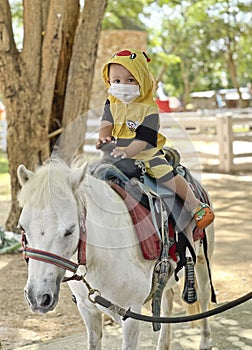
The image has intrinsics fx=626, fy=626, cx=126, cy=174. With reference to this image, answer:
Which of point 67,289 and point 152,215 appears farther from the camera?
point 67,289

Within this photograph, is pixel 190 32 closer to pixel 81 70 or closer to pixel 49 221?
pixel 81 70

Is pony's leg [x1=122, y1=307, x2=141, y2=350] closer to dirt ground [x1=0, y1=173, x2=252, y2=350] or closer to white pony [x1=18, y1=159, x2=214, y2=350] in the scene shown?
white pony [x1=18, y1=159, x2=214, y2=350]

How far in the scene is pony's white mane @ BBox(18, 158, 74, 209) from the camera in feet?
9.16

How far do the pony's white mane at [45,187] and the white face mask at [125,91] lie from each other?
0.65m

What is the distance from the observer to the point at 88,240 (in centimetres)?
300

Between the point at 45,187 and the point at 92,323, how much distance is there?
1.07 meters

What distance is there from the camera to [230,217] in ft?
31.5

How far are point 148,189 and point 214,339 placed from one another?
69.6 inches

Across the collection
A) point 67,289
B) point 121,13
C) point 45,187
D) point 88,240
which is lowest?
point 67,289

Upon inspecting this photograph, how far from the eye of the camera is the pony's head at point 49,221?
2.70 m

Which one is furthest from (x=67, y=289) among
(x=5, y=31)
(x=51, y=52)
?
(x=5, y=31)

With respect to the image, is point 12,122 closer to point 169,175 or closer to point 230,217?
point 230,217

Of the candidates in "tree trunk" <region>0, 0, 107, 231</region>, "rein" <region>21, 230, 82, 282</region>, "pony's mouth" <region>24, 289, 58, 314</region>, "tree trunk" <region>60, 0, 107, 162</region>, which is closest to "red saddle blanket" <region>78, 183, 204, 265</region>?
"rein" <region>21, 230, 82, 282</region>

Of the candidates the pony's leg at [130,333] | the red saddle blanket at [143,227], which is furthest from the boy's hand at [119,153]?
the pony's leg at [130,333]
